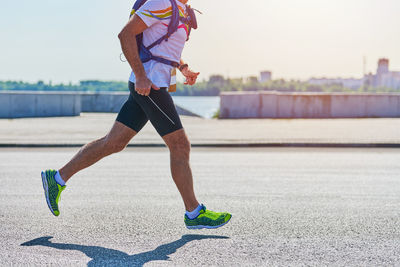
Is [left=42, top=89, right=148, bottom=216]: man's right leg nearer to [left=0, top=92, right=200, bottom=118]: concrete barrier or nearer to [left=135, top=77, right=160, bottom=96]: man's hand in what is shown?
[left=135, top=77, right=160, bottom=96]: man's hand

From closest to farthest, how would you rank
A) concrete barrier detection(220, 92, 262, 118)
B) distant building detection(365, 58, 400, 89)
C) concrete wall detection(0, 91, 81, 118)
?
concrete barrier detection(220, 92, 262, 118)
concrete wall detection(0, 91, 81, 118)
distant building detection(365, 58, 400, 89)

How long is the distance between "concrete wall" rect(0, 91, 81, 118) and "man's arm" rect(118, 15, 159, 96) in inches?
738

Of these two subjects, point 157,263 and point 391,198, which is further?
point 391,198

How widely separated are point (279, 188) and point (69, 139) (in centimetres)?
758

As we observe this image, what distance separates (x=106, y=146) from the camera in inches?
185

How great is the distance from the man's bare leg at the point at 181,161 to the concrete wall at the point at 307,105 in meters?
17.0

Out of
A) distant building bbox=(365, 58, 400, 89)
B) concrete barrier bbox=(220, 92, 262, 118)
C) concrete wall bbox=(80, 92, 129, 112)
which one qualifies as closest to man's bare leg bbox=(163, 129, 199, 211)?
concrete barrier bbox=(220, 92, 262, 118)

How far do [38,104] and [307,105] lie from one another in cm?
969

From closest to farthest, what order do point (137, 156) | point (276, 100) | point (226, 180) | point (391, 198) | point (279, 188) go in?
point (391, 198)
point (279, 188)
point (226, 180)
point (137, 156)
point (276, 100)

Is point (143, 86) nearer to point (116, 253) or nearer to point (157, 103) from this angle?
point (157, 103)

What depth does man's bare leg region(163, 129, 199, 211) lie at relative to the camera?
452cm

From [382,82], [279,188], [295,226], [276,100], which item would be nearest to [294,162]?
[279,188]

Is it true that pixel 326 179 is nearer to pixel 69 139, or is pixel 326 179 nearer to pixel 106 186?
pixel 106 186

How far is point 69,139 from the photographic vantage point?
1363cm
